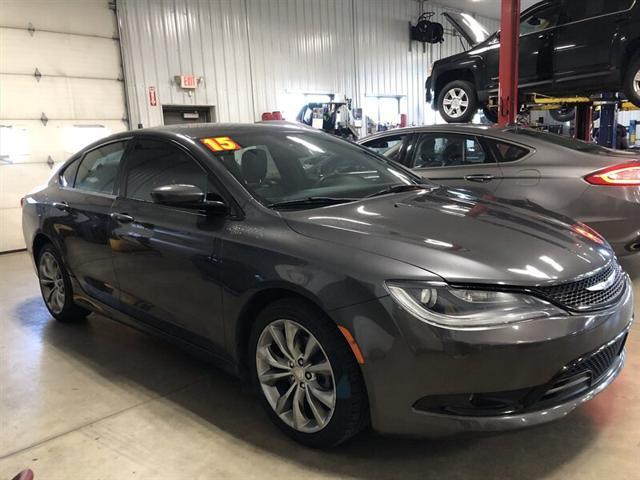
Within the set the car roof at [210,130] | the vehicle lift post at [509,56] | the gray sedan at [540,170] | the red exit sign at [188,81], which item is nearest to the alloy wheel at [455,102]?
the vehicle lift post at [509,56]

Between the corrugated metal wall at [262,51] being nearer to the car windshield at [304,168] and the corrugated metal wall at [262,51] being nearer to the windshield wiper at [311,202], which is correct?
the car windshield at [304,168]

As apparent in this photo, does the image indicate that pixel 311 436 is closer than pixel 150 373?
Yes

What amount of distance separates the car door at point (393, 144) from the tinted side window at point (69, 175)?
2.49 meters

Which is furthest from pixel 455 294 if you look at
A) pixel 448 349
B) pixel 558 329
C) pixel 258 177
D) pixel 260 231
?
pixel 258 177

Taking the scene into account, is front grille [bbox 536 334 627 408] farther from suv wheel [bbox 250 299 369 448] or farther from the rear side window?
the rear side window

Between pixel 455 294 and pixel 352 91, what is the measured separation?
1164 centimetres

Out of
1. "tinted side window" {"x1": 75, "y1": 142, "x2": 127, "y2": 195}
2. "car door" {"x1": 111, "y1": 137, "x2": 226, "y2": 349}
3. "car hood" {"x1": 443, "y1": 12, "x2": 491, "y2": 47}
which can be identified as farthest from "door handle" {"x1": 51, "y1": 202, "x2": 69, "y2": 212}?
"car hood" {"x1": 443, "y1": 12, "x2": 491, "y2": 47}

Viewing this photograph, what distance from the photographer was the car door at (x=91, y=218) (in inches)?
117

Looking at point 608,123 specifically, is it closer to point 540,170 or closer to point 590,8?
point 590,8

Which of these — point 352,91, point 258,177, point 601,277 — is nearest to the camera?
point 601,277

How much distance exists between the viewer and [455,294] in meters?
1.68

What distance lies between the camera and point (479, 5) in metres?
15.6

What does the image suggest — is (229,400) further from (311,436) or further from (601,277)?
(601,277)

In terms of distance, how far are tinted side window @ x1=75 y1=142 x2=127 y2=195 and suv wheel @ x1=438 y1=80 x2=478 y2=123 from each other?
20.3ft
